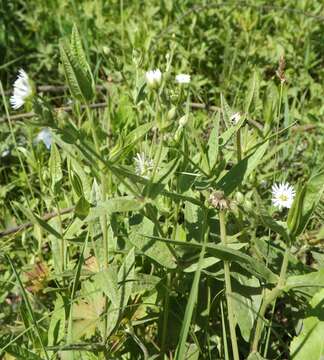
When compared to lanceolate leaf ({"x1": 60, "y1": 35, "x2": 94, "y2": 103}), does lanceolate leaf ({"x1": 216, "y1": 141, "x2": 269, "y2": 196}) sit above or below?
below

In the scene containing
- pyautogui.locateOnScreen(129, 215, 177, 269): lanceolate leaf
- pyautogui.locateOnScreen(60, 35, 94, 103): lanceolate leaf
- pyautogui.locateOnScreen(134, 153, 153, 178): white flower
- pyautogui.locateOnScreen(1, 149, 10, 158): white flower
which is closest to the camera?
pyautogui.locateOnScreen(60, 35, 94, 103): lanceolate leaf

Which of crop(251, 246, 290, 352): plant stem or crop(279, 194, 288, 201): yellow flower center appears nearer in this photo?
crop(251, 246, 290, 352): plant stem

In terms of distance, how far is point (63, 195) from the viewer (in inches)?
73.3

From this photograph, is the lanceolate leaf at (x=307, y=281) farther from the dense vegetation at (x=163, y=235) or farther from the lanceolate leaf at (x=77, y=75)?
the lanceolate leaf at (x=77, y=75)

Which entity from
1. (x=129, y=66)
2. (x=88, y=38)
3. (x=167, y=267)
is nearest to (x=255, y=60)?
(x=129, y=66)

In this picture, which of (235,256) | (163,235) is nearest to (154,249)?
(163,235)

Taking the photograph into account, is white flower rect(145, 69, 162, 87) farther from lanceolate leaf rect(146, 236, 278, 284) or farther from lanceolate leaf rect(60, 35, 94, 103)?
lanceolate leaf rect(146, 236, 278, 284)

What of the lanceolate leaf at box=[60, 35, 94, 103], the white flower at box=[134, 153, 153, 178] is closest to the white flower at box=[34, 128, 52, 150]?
the white flower at box=[134, 153, 153, 178]

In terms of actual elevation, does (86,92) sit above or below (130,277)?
above

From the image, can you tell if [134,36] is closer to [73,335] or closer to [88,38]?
[88,38]

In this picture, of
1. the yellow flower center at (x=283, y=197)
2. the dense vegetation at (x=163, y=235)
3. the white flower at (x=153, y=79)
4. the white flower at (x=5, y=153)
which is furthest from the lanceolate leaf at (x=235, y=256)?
the white flower at (x=5, y=153)

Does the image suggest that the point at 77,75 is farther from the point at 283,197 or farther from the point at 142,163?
the point at 283,197

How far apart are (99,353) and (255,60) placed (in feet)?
5.42

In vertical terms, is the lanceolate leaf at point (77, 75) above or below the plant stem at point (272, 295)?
above
